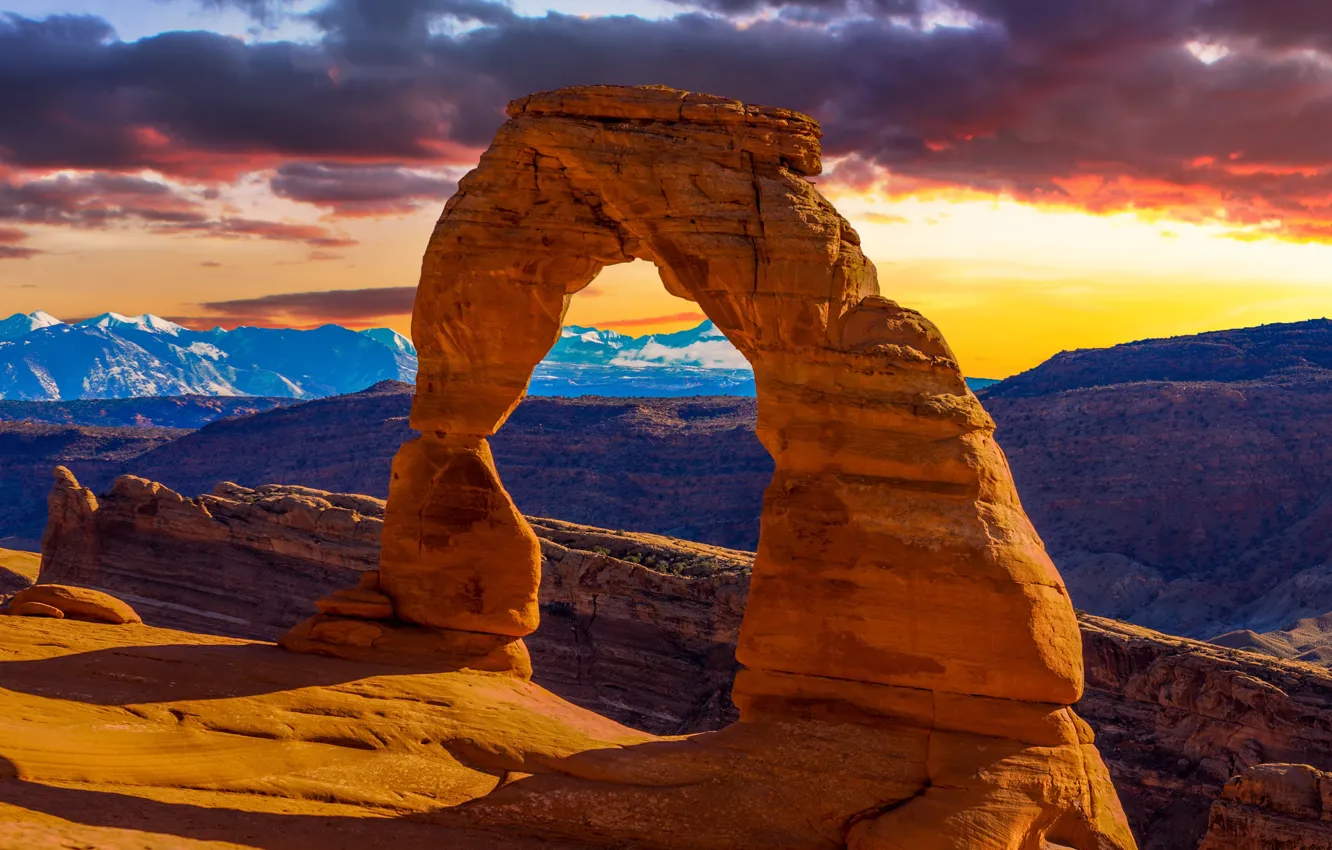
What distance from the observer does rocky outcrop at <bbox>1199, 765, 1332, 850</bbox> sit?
995 inches

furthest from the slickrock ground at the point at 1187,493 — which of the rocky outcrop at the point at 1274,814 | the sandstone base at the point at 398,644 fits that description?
the sandstone base at the point at 398,644

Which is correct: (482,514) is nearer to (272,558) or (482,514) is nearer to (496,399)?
(496,399)

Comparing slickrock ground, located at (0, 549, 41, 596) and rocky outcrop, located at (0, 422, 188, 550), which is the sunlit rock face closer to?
slickrock ground, located at (0, 549, 41, 596)

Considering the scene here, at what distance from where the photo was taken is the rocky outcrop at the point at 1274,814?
2527cm

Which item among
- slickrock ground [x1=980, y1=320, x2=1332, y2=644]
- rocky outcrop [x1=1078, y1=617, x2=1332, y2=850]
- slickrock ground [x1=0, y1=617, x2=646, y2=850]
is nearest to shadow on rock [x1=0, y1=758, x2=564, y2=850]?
slickrock ground [x1=0, y1=617, x2=646, y2=850]

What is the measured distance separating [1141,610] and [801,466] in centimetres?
5717

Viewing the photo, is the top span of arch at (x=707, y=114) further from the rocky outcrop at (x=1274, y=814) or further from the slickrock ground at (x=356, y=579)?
the slickrock ground at (x=356, y=579)

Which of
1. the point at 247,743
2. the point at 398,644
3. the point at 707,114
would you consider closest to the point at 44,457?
the point at 398,644

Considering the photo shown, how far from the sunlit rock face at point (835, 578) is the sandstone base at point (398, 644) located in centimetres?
446

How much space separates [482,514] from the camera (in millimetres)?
23109

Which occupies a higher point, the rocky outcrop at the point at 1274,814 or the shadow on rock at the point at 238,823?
the shadow on rock at the point at 238,823

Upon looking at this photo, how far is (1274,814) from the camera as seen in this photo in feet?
84.4

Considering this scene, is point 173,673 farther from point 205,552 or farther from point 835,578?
point 205,552

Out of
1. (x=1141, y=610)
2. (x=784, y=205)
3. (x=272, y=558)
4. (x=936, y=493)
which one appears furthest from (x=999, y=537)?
(x=1141, y=610)
